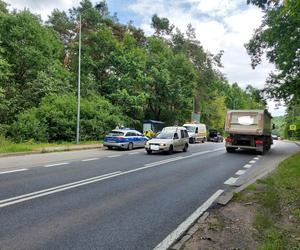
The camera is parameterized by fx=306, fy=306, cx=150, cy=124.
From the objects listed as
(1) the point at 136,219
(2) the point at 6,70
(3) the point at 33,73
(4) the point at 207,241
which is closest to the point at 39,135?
(2) the point at 6,70

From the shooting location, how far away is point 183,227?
5.18 metres

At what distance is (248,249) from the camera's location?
13.8 feet

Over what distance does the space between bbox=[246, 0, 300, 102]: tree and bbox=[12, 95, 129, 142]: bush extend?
561 inches

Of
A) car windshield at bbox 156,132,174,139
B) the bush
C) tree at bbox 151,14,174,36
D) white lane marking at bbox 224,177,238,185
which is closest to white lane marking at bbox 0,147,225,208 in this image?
white lane marking at bbox 224,177,238,185

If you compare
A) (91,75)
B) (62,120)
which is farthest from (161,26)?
(62,120)

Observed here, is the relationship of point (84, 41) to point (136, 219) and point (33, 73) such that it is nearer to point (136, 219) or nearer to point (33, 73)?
point (33, 73)

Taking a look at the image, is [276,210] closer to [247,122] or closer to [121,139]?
[247,122]

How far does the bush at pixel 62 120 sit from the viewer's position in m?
22.8

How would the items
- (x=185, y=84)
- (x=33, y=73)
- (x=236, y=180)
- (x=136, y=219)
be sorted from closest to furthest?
(x=136, y=219) < (x=236, y=180) < (x=33, y=73) < (x=185, y=84)

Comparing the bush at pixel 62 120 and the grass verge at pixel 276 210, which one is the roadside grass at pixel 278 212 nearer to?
the grass verge at pixel 276 210

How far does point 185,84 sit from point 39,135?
92.1ft

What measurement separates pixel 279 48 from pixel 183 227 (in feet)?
63.7

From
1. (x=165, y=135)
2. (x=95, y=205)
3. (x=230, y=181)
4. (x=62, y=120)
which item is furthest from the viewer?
(x=62, y=120)

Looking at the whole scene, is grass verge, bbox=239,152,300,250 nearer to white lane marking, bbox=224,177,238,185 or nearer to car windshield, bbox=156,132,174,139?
white lane marking, bbox=224,177,238,185
